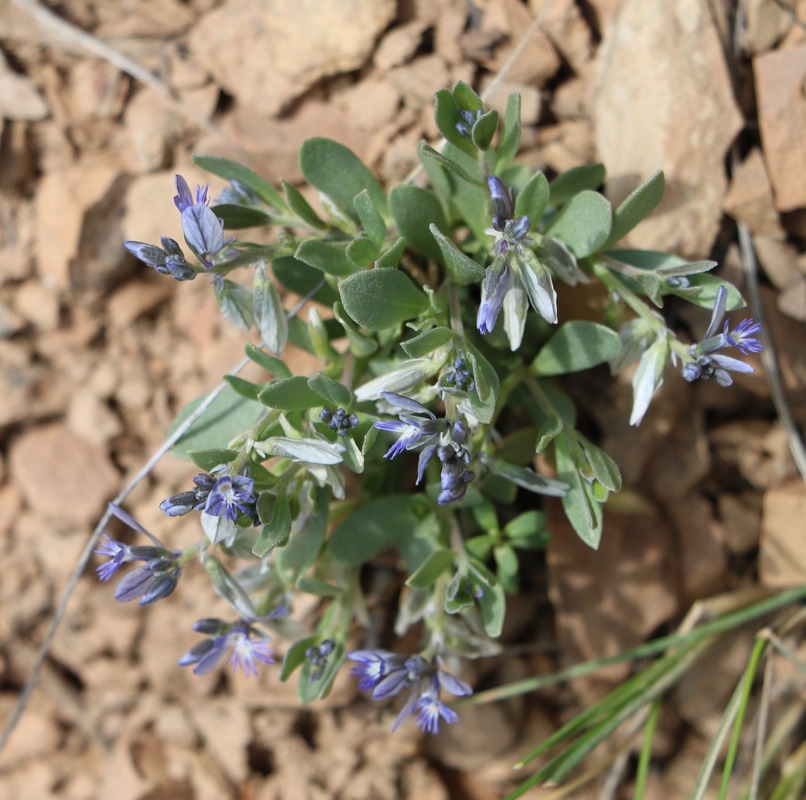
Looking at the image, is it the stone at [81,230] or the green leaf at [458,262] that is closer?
the green leaf at [458,262]

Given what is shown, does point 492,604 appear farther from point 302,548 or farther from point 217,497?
point 217,497

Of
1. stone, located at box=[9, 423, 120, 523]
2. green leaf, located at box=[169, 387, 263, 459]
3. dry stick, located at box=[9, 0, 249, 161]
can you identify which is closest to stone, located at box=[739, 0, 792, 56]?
dry stick, located at box=[9, 0, 249, 161]

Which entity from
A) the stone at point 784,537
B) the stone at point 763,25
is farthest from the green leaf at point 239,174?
the stone at point 784,537

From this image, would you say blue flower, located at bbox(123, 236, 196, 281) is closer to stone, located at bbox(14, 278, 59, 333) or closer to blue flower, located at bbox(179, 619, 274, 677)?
blue flower, located at bbox(179, 619, 274, 677)

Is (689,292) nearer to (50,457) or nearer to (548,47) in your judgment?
(548,47)

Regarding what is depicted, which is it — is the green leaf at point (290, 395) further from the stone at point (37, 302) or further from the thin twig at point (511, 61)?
the stone at point (37, 302)

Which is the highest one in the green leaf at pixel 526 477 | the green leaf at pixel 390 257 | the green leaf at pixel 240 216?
the green leaf at pixel 390 257
